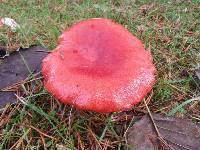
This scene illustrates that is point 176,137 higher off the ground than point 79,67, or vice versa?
point 79,67

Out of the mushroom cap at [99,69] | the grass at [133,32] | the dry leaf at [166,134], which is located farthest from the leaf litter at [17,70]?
the dry leaf at [166,134]

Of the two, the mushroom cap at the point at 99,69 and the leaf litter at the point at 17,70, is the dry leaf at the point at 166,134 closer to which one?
the mushroom cap at the point at 99,69

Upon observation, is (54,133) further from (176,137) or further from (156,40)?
(156,40)

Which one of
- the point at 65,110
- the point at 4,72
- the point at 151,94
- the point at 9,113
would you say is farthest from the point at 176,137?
the point at 4,72

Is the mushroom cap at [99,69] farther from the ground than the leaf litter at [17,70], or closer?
farther from the ground

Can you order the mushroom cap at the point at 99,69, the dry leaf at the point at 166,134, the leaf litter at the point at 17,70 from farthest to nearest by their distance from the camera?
the leaf litter at the point at 17,70, the dry leaf at the point at 166,134, the mushroom cap at the point at 99,69

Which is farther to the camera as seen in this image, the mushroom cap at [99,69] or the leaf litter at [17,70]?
the leaf litter at [17,70]
